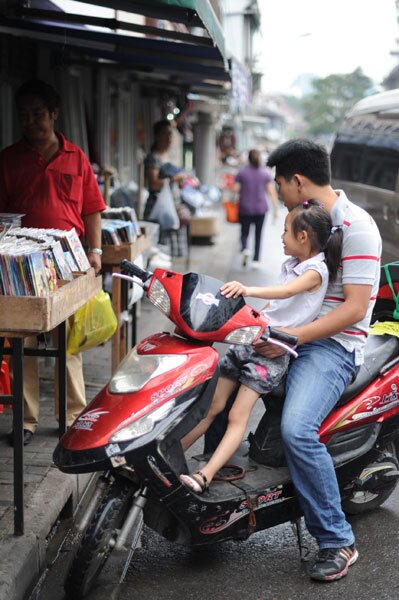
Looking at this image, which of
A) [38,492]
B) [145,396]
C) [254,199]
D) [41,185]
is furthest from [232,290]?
[254,199]

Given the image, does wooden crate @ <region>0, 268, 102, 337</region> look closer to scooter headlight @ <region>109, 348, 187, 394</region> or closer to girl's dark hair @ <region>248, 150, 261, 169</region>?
scooter headlight @ <region>109, 348, 187, 394</region>

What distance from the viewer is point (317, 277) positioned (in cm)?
357

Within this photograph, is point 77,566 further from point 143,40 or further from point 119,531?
point 143,40

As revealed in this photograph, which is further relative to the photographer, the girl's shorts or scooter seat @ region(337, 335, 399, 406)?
scooter seat @ region(337, 335, 399, 406)

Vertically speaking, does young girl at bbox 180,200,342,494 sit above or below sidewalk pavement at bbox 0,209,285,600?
above

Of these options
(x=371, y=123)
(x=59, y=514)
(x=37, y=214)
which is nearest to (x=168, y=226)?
(x=371, y=123)

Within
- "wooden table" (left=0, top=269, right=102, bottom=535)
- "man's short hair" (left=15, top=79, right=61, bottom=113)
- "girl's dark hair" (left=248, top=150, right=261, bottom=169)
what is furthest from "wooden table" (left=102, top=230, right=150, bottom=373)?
"girl's dark hair" (left=248, top=150, right=261, bottom=169)

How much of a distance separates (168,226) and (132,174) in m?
6.56

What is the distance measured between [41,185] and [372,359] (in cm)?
211

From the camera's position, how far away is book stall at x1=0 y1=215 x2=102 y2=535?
11.1ft

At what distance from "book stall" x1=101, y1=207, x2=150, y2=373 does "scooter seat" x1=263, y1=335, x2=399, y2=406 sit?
1960mm

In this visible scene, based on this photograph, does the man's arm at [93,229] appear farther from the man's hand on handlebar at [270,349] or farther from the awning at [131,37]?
the man's hand on handlebar at [270,349]

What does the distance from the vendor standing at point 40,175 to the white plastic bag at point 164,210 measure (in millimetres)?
5035

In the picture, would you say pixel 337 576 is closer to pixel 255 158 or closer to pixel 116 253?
pixel 116 253
